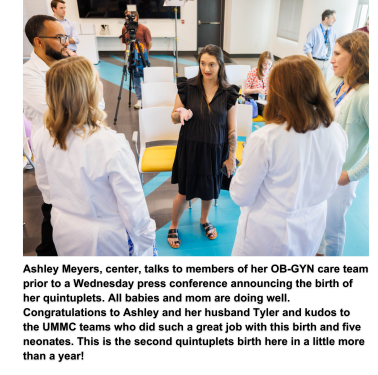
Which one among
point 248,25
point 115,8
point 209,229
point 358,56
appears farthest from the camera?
point 248,25

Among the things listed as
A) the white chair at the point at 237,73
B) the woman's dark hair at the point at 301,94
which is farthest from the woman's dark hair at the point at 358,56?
the white chair at the point at 237,73

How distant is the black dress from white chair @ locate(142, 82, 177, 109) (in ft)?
5.06

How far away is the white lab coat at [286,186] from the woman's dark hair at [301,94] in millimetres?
47

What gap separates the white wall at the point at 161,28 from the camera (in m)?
9.34

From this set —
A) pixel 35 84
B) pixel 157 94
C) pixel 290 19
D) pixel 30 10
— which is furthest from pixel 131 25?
pixel 290 19

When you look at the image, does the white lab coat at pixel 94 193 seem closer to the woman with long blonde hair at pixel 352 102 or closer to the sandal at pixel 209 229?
the sandal at pixel 209 229

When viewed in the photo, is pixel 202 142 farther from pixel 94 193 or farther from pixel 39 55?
pixel 39 55

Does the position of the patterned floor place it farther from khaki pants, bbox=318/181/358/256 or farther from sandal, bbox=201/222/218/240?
khaki pants, bbox=318/181/358/256

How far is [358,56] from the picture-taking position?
151 cm

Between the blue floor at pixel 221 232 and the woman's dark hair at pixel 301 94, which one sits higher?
the woman's dark hair at pixel 301 94

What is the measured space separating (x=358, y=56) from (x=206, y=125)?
2.95 feet

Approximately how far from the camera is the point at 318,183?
1243mm

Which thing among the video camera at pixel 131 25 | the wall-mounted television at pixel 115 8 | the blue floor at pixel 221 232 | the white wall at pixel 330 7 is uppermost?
the wall-mounted television at pixel 115 8

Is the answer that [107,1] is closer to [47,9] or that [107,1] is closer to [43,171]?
[47,9]
